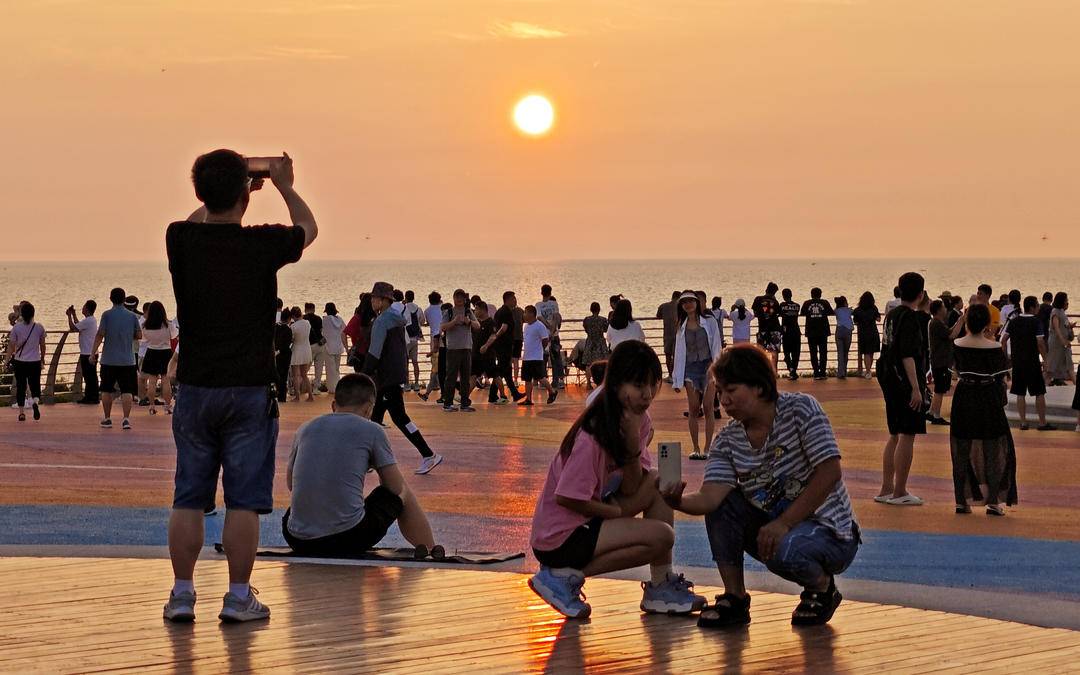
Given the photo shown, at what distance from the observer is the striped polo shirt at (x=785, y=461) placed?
6383 millimetres

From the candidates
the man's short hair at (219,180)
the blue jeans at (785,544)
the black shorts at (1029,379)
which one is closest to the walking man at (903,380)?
the blue jeans at (785,544)

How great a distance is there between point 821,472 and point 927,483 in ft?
25.8

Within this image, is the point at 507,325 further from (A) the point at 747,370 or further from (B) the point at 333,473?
(A) the point at 747,370

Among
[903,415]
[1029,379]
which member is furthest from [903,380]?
[1029,379]

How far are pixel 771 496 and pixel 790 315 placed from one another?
976 inches

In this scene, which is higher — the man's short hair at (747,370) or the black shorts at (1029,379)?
the man's short hair at (747,370)

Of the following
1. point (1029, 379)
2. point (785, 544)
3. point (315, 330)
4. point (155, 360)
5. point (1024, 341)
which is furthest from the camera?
point (315, 330)

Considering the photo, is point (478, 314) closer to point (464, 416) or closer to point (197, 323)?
point (464, 416)

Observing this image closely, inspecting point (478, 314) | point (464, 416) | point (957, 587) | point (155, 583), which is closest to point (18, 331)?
point (464, 416)

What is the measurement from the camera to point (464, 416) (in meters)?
22.6

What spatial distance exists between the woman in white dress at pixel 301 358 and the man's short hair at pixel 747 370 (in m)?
20.5

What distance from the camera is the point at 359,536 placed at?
8133mm

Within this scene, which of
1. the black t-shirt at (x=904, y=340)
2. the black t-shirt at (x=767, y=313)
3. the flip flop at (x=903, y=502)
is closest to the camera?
the black t-shirt at (x=904, y=340)

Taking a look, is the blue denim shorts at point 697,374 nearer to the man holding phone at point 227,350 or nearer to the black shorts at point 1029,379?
the black shorts at point 1029,379
